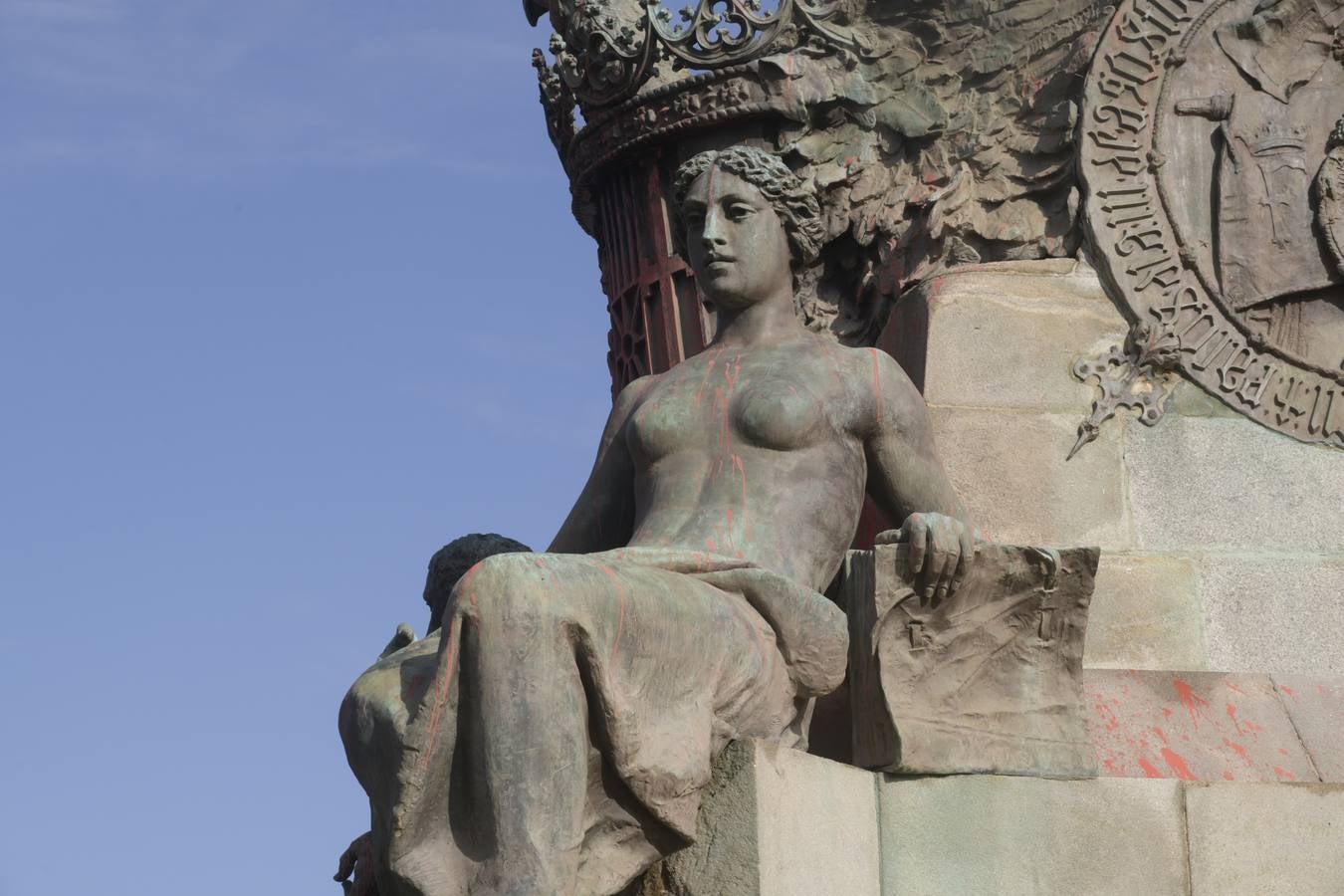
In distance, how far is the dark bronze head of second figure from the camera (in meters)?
10.9

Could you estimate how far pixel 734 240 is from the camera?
10.9 metres

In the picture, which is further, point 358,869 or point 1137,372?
point 1137,372

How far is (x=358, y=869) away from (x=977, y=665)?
249 cm

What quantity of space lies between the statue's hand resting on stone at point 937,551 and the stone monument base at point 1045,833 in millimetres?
697

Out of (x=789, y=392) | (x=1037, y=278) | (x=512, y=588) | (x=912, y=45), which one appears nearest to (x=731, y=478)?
(x=789, y=392)

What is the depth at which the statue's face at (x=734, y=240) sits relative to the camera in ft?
35.6

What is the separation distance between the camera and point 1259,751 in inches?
430

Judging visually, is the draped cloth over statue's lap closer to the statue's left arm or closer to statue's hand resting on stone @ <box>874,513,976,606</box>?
statue's hand resting on stone @ <box>874,513,976,606</box>

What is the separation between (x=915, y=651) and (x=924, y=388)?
1.79 metres

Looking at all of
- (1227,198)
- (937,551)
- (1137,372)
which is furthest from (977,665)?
(1227,198)

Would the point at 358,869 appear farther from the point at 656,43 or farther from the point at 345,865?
the point at 656,43

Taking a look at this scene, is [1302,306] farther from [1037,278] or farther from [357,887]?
[357,887]

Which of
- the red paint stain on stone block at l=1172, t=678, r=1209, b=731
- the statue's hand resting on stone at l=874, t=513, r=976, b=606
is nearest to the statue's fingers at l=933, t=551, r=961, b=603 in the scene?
the statue's hand resting on stone at l=874, t=513, r=976, b=606

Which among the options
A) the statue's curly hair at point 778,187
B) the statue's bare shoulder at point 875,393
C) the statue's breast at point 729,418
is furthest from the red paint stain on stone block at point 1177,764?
the statue's curly hair at point 778,187
